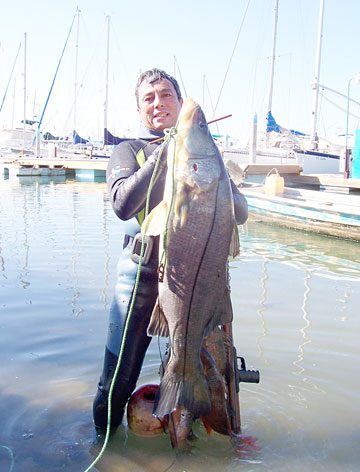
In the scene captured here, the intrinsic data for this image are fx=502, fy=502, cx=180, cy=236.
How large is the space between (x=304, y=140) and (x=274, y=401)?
32.3m

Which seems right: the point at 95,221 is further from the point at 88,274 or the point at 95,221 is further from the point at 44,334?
the point at 44,334

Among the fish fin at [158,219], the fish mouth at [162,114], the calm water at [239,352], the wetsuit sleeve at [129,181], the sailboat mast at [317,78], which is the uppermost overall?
the sailboat mast at [317,78]

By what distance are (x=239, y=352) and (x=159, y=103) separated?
3192 mm

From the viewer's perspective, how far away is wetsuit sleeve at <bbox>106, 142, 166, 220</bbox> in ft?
9.62

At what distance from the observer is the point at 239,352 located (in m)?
5.54

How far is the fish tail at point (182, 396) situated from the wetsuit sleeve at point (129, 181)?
41.8 inches

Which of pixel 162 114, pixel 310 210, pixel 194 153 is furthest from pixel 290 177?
pixel 194 153

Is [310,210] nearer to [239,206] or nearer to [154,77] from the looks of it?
[154,77]

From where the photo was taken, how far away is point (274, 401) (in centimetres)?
450

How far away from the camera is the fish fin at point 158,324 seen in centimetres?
298

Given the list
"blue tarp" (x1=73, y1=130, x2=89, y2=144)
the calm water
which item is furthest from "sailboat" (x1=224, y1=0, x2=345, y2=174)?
"blue tarp" (x1=73, y1=130, x2=89, y2=144)

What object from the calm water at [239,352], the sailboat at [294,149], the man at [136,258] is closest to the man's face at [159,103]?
the man at [136,258]

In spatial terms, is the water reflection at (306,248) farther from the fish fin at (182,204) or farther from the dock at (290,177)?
the fish fin at (182,204)

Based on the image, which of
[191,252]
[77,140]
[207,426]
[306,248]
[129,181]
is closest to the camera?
[191,252]
